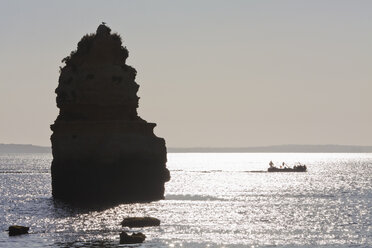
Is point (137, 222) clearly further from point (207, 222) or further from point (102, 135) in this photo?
point (102, 135)

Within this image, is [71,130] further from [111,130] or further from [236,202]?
[236,202]

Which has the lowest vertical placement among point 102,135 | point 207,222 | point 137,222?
point 207,222

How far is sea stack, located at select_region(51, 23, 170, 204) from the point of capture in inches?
3504

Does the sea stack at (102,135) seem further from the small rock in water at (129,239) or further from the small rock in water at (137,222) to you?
the small rock in water at (129,239)

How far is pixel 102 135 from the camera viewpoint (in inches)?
3538

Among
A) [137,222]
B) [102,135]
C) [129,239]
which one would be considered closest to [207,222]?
[137,222]

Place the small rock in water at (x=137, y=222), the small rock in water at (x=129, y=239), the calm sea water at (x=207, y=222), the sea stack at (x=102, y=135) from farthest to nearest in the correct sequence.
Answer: the sea stack at (x=102, y=135)
the small rock in water at (x=137, y=222)
the calm sea water at (x=207, y=222)
the small rock in water at (x=129, y=239)

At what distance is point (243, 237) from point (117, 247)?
1216cm

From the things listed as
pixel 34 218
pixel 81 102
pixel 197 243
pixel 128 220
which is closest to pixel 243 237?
pixel 197 243

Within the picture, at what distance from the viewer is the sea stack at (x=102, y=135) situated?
89.0m

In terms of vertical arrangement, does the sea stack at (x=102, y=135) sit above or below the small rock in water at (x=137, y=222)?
above

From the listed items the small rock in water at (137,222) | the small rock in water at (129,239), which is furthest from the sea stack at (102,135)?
the small rock in water at (129,239)

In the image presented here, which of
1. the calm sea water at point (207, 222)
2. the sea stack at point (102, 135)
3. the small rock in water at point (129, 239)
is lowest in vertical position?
the calm sea water at point (207, 222)

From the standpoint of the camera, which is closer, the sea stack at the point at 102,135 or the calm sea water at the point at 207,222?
the calm sea water at the point at 207,222
